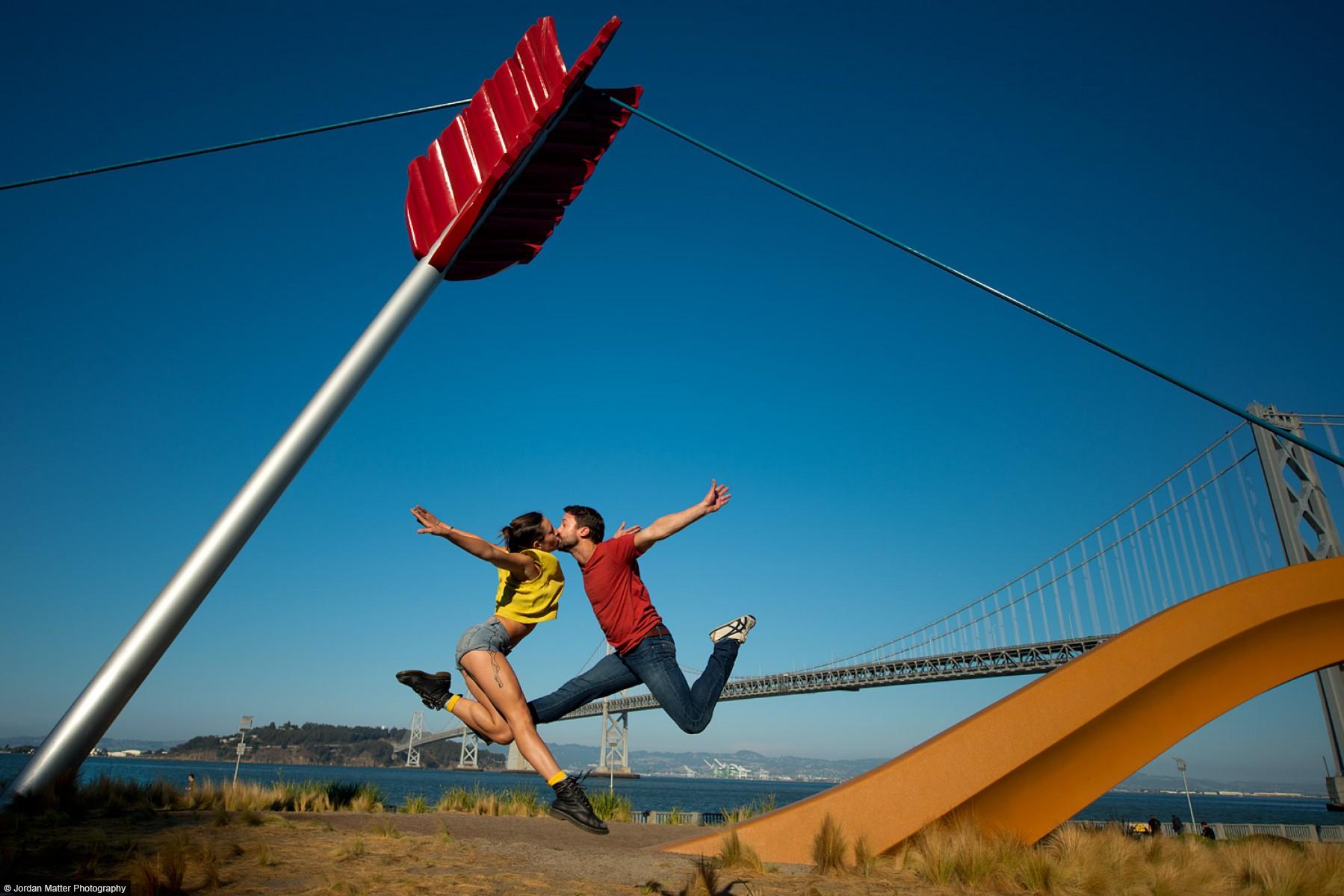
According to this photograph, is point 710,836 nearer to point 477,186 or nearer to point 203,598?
point 203,598

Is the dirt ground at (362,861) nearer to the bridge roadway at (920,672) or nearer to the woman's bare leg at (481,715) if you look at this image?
the woman's bare leg at (481,715)

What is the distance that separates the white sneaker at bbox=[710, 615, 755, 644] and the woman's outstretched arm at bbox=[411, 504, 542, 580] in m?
0.91

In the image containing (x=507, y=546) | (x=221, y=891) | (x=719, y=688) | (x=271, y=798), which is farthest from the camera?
(x=271, y=798)

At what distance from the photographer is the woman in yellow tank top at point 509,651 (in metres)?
3.22

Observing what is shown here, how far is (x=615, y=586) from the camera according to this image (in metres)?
3.39

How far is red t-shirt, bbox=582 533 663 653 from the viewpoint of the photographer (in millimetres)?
3363

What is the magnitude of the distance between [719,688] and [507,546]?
1176 millimetres

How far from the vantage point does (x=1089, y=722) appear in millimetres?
3797

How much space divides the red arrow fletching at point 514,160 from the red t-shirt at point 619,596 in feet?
6.02

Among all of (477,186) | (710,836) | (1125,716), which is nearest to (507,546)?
(710,836)

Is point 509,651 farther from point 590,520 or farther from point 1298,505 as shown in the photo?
point 1298,505

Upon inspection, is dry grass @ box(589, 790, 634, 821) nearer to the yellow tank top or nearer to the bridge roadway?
the yellow tank top

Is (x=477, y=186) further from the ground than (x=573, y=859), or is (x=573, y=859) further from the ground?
(x=477, y=186)

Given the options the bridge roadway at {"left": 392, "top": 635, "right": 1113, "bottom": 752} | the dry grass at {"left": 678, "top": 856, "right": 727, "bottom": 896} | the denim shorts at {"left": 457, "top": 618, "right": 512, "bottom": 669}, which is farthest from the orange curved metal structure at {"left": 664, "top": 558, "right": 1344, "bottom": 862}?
the bridge roadway at {"left": 392, "top": 635, "right": 1113, "bottom": 752}
